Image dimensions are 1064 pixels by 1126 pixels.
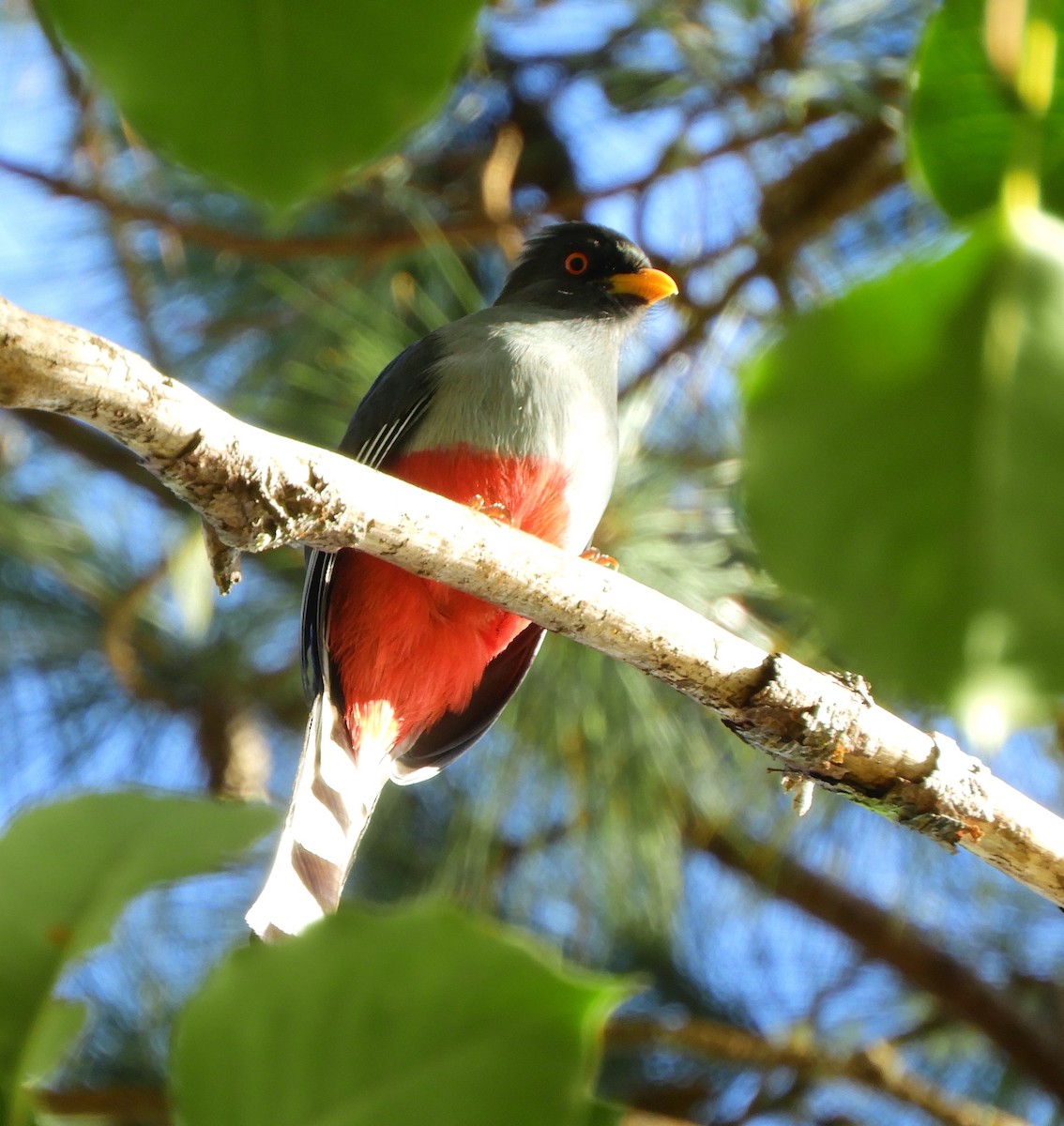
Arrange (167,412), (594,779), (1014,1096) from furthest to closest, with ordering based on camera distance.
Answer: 1. (1014,1096)
2. (594,779)
3. (167,412)

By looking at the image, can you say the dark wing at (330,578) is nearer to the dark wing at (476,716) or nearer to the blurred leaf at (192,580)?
the dark wing at (476,716)

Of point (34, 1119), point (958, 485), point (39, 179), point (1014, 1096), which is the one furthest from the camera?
point (1014, 1096)

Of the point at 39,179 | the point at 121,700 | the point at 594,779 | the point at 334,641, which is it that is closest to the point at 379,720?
the point at 334,641

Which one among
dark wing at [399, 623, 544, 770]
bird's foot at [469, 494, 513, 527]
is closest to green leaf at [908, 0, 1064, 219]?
bird's foot at [469, 494, 513, 527]

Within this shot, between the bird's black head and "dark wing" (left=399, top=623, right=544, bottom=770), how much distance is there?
881 millimetres

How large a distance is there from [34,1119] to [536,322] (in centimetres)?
262

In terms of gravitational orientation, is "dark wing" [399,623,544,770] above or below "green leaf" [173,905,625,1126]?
above

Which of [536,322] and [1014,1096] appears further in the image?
[1014,1096]

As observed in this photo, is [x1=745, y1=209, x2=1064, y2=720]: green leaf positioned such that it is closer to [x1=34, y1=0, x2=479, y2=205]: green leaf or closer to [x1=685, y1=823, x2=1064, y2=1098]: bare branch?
[x1=34, y1=0, x2=479, y2=205]: green leaf

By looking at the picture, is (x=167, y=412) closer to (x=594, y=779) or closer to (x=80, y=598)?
(x=594, y=779)

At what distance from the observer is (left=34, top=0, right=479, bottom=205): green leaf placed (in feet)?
1.54

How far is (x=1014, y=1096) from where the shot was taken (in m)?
5.20

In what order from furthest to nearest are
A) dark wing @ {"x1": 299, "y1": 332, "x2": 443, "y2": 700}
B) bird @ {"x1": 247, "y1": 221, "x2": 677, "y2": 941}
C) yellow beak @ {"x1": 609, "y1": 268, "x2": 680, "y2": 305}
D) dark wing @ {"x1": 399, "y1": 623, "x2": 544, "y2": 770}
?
yellow beak @ {"x1": 609, "y1": 268, "x2": 680, "y2": 305} → dark wing @ {"x1": 399, "y1": 623, "x2": 544, "y2": 770} → dark wing @ {"x1": 299, "y1": 332, "x2": 443, "y2": 700} → bird @ {"x1": 247, "y1": 221, "x2": 677, "y2": 941}

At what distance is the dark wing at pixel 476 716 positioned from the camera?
3.19 meters
